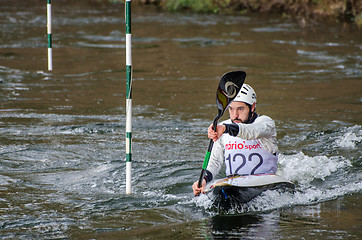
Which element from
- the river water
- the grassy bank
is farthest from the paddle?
the grassy bank

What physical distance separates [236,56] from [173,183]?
9.39 metres

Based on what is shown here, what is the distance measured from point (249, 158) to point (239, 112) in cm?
46

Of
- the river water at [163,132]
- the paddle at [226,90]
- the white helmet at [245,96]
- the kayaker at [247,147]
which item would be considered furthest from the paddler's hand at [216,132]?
the river water at [163,132]

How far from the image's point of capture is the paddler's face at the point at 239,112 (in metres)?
6.13

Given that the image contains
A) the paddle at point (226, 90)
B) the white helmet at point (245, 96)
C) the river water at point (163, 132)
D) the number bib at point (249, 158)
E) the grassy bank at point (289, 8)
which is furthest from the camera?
the grassy bank at point (289, 8)

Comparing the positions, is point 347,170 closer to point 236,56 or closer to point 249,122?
point 249,122

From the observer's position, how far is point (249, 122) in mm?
6156

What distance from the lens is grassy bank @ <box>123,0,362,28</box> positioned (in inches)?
905

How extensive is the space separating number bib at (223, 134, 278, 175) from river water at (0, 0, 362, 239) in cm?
32

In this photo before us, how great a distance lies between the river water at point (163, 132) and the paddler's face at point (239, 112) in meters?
0.77

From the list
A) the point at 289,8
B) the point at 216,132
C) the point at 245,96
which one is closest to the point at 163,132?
the point at 245,96

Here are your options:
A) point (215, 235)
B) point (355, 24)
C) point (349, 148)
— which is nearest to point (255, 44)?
point (355, 24)

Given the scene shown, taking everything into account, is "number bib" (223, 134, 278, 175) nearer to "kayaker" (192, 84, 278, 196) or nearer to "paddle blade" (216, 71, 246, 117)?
"kayaker" (192, 84, 278, 196)

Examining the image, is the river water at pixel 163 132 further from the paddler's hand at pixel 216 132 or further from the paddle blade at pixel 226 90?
the paddle blade at pixel 226 90
